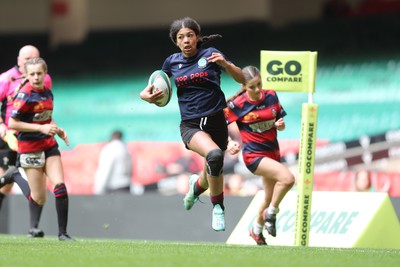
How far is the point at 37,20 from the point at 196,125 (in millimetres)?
13666

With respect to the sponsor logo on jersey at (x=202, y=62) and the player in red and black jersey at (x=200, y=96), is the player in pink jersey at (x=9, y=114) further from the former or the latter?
the sponsor logo on jersey at (x=202, y=62)

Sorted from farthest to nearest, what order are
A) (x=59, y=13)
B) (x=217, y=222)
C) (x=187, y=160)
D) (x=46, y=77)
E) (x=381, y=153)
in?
(x=59, y=13) → (x=187, y=160) → (x=381, y=153) → (x=46, y=77) → (x=217, y=222)

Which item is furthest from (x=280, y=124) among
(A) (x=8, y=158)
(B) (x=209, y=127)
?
(A) (x=8, y=158)

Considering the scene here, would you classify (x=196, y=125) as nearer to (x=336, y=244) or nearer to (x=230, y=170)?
(x=336, y=244)

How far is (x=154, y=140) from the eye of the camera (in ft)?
71.6

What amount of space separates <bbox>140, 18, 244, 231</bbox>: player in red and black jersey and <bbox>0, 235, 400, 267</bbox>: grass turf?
73 cm

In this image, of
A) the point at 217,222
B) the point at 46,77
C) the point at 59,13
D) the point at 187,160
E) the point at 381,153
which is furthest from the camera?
the point at 59,13

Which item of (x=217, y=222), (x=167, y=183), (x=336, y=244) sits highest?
(x=217, y=222)

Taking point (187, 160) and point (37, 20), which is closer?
point (187, 160)

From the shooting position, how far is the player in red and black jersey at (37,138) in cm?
1253

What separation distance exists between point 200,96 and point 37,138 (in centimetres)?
239

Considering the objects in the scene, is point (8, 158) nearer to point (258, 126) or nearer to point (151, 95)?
point (258, 126)

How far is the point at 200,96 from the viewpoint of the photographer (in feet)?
37.2

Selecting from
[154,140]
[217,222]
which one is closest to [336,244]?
[217,222]
